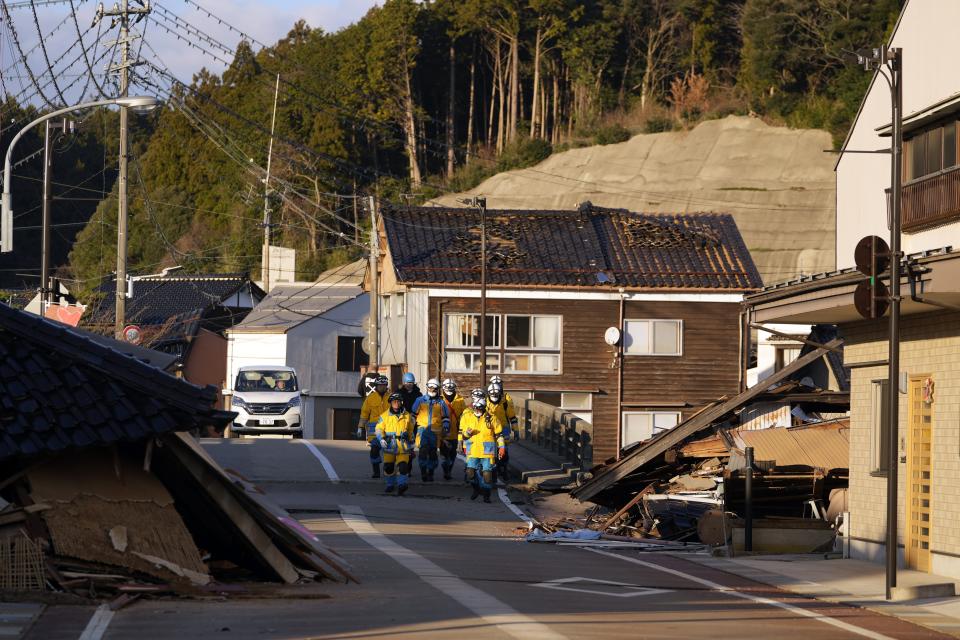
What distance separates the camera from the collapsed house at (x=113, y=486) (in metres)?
11.5

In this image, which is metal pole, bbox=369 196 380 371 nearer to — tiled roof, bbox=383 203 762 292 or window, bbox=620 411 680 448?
tiled roof, bbox=383 203 762 292

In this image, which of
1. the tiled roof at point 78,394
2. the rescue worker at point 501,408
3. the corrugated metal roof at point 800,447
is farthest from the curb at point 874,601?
the rescue worker at point 501,408

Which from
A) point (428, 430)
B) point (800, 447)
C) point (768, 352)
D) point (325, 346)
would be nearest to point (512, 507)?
point (428, 430)

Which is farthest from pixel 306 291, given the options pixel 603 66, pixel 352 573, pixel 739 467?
pixel 352 573

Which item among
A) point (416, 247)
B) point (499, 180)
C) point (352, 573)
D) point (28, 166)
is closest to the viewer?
point (352, 573)

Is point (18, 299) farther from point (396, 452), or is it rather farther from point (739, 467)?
point (739, 467)

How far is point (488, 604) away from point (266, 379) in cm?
2750

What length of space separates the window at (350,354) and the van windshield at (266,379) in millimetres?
18012

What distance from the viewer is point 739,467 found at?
63.7 feet

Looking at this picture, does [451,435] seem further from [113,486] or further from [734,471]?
[113,486]

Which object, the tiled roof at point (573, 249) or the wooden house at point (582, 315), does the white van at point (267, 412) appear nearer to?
the wooden house at point (582, 315)

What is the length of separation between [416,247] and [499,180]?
1163 inches

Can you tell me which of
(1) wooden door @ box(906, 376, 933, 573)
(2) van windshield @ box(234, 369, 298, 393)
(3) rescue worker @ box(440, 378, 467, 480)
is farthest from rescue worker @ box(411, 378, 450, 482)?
(2) van windshield @ box(234, 369, 298, 393)

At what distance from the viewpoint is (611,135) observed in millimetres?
73812
